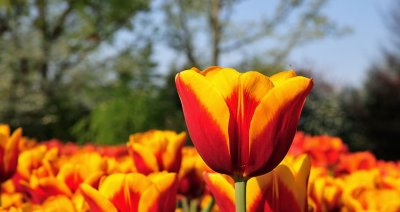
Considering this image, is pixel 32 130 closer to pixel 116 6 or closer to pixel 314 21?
pixel 116 6

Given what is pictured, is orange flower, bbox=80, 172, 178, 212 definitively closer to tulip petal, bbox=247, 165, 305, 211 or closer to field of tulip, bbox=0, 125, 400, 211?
field of tulip, bbox=0, 125, 400, 211

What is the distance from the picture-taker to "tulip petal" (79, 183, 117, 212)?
48.2 inches

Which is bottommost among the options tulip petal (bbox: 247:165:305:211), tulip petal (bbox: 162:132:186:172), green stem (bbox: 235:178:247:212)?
tulip petal (bbox: 162:132:186:172)

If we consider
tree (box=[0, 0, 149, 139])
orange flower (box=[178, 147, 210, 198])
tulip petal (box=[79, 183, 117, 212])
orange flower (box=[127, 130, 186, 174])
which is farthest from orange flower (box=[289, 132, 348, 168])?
tree (box=[0, 0, 149, 139])

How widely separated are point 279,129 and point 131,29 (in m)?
25.9

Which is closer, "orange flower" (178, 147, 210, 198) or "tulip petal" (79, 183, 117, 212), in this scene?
"tulip petal" (79, 183, 117, 212)

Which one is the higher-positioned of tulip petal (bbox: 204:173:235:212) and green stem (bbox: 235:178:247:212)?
green stem (bbox: 235:178:247:212)

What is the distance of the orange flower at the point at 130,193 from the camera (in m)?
1.24

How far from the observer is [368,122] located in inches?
733

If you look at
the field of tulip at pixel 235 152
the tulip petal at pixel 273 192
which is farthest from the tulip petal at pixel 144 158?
the tulip petal at pixel 273 192

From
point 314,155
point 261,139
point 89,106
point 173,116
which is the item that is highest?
point 261,139

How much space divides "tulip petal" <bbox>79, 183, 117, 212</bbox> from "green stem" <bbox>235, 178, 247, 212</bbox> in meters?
0.25

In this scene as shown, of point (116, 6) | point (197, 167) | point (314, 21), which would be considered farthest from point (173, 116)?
point (314, 21)

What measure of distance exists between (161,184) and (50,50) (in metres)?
23.3
